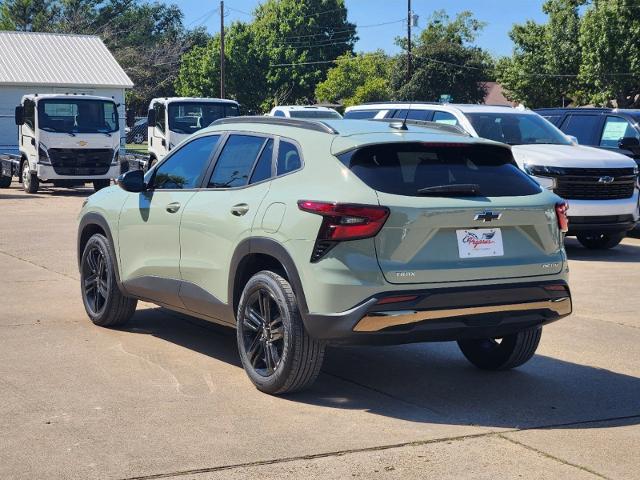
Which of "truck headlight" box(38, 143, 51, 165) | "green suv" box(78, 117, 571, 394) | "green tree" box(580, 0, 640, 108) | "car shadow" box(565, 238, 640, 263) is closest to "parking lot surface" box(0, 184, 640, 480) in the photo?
"green suv" box(78, 117, 571, 394)

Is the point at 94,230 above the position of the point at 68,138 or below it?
above

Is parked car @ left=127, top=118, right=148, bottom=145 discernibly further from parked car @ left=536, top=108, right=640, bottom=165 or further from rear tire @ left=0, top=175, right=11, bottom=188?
parked car @ left=536, top=108, right=640, bottom=165

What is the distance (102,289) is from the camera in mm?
8562

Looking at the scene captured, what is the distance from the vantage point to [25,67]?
4194 cm

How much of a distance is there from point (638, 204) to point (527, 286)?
882cm

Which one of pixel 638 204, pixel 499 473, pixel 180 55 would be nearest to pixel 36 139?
pixel 638 204

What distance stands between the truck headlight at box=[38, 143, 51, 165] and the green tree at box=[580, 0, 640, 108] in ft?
118

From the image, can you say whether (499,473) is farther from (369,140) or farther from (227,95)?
(227,95)

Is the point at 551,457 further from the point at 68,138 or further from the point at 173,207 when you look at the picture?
the point at 68,138

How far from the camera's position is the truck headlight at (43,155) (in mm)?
24609

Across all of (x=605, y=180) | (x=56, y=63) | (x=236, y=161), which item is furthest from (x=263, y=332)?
(x=56, y=63)

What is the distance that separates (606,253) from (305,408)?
9062 mm

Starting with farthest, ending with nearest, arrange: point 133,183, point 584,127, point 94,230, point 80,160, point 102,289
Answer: point 80,160, point 584,127, point 94,230, point 102,289, point 133,183

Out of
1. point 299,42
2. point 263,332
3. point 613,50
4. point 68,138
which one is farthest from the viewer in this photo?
point 299,42
